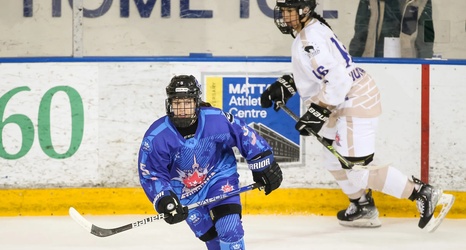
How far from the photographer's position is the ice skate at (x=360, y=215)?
6051 mm

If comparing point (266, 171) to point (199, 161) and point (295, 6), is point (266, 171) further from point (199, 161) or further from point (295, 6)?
point (295, 6)

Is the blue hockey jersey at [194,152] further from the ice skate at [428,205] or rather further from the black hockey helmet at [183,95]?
Result: the ice skate at [428,205]

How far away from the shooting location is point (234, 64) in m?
6.34

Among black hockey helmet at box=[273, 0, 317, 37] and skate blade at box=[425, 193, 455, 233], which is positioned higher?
black hockey helmet at box=[273, 0, 317, 37]

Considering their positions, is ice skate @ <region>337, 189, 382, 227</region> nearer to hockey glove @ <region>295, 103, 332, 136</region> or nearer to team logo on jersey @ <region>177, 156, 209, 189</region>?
hockey glove @ <region>295, 103, 332, 136</region>

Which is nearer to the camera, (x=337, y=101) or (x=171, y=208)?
(x=171, y=208)

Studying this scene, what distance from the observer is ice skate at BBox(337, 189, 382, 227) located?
19.9ft

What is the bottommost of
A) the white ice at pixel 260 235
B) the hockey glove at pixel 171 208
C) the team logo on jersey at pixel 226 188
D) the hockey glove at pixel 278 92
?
the white ice at pixel 260 235

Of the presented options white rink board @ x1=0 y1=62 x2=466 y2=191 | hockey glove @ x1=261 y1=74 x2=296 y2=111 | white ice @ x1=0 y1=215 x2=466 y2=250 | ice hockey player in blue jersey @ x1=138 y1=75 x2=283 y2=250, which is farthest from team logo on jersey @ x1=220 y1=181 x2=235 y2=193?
white rink board @ x1=0 y1=62 x2=466 y2=191

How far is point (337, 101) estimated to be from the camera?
5715 millimetres

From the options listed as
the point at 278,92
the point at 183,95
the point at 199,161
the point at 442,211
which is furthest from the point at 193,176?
the point at 442,211

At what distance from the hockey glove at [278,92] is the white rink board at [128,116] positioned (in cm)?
39

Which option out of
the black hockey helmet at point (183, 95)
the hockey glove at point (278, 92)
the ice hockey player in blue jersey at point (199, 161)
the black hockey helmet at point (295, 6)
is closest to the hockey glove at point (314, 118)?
the hockey glove at point (278, 92)

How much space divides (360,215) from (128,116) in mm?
1402
